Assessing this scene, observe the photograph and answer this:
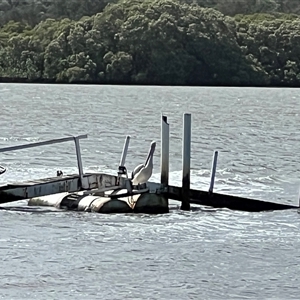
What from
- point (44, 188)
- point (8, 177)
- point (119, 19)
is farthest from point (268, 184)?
point (119, 19)

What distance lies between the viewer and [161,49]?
15600 cm

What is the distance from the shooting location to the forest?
156 meters

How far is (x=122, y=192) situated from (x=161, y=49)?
131 metres

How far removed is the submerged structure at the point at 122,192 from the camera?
25844 millimetres

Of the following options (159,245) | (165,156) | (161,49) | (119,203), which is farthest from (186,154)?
(161,49)

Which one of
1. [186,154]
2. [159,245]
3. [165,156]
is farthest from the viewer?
[165,156]

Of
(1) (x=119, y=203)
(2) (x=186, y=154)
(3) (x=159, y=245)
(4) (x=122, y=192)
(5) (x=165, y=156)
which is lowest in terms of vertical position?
(3) (x=159, y=245)

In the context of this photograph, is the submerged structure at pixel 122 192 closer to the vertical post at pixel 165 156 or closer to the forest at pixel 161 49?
the vertical post at pixel 165 156

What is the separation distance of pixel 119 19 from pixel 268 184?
131m

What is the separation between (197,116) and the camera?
88.3 m

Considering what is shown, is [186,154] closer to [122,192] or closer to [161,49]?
[122,192]

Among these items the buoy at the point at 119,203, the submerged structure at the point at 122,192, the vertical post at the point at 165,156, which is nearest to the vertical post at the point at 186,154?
the submerged structure at the point at 122,192

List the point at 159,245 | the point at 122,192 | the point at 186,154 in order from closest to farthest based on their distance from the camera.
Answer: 1. the point at 159,245
2. the point at 186,154
3. the point at 122,192

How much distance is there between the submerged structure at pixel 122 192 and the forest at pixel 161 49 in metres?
128
